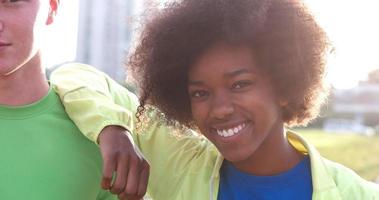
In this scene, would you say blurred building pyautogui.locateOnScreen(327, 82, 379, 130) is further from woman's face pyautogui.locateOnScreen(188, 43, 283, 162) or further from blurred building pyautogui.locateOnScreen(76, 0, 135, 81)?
woman's face pyautogui.locateOnScreen(188, 43, 283, 162)

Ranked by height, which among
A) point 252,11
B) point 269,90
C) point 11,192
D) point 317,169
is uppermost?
point 252,11

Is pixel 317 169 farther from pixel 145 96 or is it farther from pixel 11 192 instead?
pixel 11 192

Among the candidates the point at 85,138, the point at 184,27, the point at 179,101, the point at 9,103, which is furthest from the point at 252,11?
the point at 9,103

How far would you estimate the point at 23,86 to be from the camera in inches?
82.9

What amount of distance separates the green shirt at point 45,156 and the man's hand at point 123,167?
0.61ft

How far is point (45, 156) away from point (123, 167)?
323mm

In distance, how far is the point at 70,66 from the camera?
93.7 inches

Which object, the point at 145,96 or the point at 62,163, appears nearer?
the point at 62,163

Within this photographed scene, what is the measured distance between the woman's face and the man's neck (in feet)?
1.55

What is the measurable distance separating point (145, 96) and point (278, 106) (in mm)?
443

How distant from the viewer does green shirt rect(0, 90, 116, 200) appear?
1.98 meters

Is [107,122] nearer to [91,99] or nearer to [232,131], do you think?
[91,99]

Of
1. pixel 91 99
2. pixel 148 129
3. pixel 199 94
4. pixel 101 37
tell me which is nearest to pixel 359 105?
pixel 101 37

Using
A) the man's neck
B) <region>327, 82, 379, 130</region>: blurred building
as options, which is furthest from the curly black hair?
<region>327, 82, 379, 130</region>: blurred building
